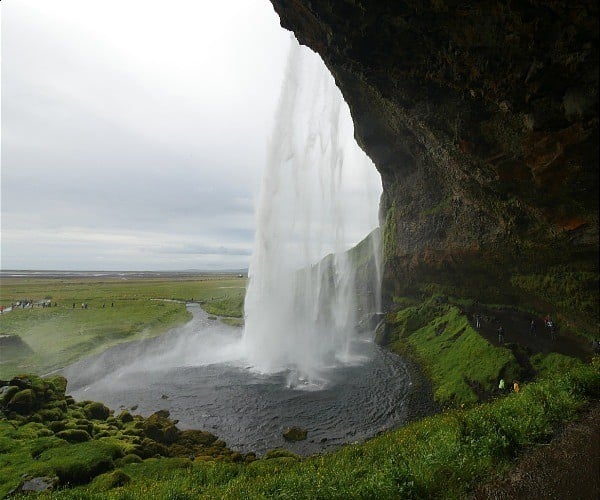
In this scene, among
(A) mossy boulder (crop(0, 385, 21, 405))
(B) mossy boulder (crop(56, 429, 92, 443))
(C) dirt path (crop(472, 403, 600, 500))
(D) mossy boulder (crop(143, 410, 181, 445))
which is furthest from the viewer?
(A) mossy boulder (crop(0, 385, 21, 405))

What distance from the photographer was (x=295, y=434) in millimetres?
18312

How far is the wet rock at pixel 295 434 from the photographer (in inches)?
714

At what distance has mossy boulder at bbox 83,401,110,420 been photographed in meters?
20.5

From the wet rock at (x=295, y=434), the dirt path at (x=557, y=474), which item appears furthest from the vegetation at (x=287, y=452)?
the wet rock at (x=295, y=434)

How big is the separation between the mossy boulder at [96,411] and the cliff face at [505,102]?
2557cm

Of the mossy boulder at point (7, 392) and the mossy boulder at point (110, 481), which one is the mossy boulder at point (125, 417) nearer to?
the mossy boulder at point (7, 392)

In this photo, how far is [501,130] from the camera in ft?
49.8

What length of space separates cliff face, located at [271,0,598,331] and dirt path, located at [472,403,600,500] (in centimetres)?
1015

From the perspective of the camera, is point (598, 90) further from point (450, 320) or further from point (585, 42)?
point (450, 320)

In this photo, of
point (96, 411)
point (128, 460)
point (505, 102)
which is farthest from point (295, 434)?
point (505, 102)

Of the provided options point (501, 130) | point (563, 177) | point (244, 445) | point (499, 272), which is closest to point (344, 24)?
point (501, 130)

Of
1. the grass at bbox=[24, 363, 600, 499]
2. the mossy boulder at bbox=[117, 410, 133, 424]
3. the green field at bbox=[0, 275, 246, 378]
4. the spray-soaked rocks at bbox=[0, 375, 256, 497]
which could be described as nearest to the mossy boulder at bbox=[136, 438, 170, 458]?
the spray-soaked rocks at bbox=[0, 375, 256, 497]

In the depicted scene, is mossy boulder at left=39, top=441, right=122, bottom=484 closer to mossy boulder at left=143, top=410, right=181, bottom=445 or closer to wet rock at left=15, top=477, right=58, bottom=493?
wet rock at left=15, top=477, right=58, bottom=493

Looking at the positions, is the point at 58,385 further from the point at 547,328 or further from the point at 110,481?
the point at 547,328
